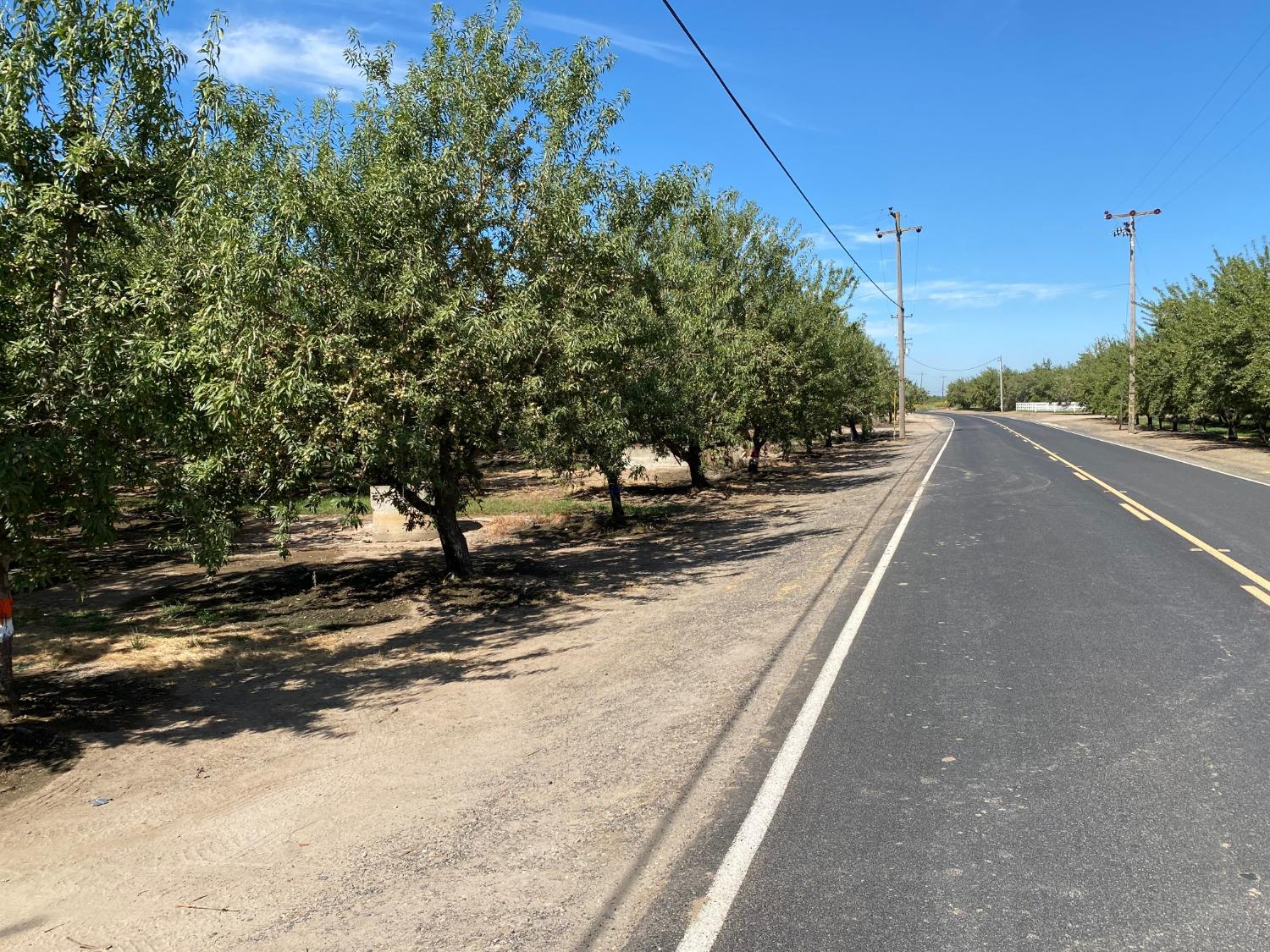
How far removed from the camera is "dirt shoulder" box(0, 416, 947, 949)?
3539 millimetres

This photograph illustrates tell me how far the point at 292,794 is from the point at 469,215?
23.6 feet

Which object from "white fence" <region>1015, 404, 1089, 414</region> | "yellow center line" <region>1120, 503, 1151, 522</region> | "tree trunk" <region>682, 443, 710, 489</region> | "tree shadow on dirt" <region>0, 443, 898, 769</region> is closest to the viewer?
"tree shadow on dirt" <region>0, 443, 898, 769</region>

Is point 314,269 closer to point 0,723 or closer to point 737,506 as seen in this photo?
point 0,723

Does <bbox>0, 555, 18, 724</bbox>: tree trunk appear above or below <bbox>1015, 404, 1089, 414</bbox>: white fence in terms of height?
below

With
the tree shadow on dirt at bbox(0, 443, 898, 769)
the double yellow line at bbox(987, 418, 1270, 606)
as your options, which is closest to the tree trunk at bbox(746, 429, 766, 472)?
the tree shadow on dirt at bbox(0, 443, 898, 769)

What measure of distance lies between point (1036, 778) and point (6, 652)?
23.4 ft

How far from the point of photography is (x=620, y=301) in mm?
12406

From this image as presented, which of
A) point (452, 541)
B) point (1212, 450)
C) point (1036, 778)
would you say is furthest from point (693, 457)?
point (1212, 450)

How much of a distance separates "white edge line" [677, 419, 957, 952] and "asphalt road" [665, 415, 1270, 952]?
0.16ft

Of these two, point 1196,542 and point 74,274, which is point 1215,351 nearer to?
point 1196,542

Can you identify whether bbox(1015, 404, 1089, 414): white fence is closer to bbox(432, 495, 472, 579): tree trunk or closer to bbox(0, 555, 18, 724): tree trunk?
bbox(432, 495, 472, 579): tree trunk

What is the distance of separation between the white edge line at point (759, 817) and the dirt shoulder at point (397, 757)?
25 centimetres

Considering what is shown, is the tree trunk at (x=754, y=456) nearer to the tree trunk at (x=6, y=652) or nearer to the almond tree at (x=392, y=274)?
the almond tree at (x=392, y=274)

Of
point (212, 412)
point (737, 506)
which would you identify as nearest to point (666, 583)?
point (212, 412)
